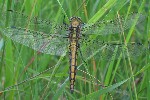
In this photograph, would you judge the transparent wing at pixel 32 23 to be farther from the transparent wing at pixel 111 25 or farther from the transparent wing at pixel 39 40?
the transparent wing at pixel 111 25

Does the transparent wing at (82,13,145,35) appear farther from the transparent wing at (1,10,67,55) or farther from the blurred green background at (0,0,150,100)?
the transparent wing at (1,10,67,55)

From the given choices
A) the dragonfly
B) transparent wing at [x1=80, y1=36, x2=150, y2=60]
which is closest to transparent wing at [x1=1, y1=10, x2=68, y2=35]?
the dragonfly

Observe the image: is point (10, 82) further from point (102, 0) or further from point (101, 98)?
point (102, 0)

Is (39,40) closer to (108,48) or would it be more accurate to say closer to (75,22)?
(75,22)

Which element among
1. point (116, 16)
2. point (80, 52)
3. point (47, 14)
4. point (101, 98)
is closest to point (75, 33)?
point (80, 52)

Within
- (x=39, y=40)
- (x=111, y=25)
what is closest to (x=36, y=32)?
(x=39, y=40)

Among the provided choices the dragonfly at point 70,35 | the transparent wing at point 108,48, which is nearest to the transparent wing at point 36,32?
the dragonfly at point 70,35
